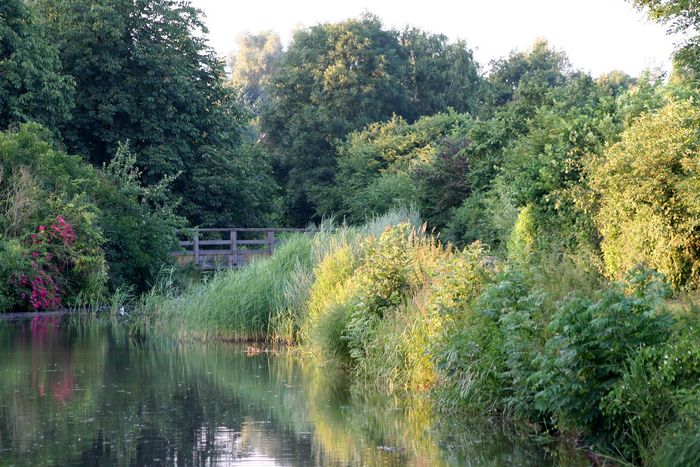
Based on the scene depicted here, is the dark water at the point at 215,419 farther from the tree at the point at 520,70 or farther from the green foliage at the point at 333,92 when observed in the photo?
the tree at the point at 520,70

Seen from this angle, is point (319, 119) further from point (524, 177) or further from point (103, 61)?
point (524, 177)

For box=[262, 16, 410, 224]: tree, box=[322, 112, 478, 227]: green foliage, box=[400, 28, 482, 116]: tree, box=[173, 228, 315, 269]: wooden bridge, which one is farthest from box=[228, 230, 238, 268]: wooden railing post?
box=[400, 28, 482, 116]: tree

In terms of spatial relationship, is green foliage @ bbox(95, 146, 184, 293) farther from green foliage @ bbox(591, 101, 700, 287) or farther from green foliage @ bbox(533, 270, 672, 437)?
Result: green foliage @ bbox(533, 270, 672, 437)

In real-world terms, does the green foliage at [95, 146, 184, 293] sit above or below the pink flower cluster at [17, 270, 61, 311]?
above

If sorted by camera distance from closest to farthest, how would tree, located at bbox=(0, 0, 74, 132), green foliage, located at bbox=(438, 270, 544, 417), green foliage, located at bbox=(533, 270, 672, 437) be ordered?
green foliage, located at bbox=(533, 270, 672, 437)
green foliage, located at bbox=(438, 270, 544, 417)
tree, located at bbox=(0, 0, 74, 132)

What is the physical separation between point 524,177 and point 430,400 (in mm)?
9340

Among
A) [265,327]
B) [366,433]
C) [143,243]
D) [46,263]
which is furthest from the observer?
[143,243]

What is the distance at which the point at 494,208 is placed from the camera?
29281 millimetres

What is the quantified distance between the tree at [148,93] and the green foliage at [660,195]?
2304cm

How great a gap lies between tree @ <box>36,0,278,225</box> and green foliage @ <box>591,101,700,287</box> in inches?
907

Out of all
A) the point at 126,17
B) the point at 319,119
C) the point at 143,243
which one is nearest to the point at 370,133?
the point at 319,119

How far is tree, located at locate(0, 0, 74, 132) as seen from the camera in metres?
33.6

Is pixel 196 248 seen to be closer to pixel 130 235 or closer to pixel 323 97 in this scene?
pixel 130 235

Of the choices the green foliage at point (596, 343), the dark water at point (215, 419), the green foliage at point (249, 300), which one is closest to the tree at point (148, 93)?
the green foliage at point (249, 300)
